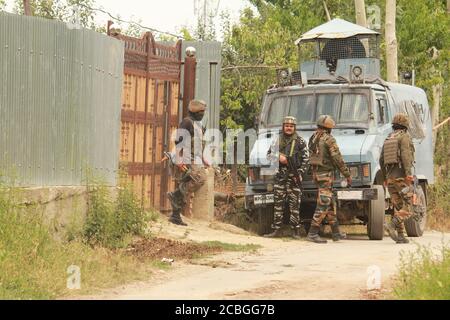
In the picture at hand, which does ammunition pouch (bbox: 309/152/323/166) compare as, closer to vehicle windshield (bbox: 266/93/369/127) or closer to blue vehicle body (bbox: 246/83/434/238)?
blue vehicle body (bbox: 246/83/434/238)

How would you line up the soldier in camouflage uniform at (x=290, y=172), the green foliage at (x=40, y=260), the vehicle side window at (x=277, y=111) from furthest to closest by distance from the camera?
1. the vehicle side window at (x=277, y=111)
2. the soldier in camouflage uniform at (x=290, y=172)
3. the green foliage at (x=40, y=260)

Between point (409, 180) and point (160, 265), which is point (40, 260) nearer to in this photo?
point (160, 265)

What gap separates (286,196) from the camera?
1747 cm

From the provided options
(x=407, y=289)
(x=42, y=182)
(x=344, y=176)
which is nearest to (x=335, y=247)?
(x=344, y=176)

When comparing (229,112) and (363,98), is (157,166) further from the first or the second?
(229,112)

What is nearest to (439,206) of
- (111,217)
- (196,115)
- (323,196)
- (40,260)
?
(323,196)

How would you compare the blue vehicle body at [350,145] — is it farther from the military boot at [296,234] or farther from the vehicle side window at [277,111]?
the military boot at [296,234]

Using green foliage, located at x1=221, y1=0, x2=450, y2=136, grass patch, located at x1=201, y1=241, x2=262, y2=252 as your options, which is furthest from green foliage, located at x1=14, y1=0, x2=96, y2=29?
grass patch, located at x1=201, y1=241, x2=262, y2=252

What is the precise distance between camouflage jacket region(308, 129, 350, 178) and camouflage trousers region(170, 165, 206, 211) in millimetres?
1728

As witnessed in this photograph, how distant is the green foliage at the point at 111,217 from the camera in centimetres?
1376

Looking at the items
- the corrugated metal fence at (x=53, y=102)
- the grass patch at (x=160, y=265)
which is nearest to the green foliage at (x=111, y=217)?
the corrugated metal fence at (x=53, y=102)

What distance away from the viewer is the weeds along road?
34.6ft

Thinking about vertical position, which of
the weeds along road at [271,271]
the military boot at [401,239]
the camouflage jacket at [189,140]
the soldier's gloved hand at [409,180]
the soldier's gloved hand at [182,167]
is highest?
the camouflage jacket at [189,140]

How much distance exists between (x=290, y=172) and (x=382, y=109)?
2.06 meters
